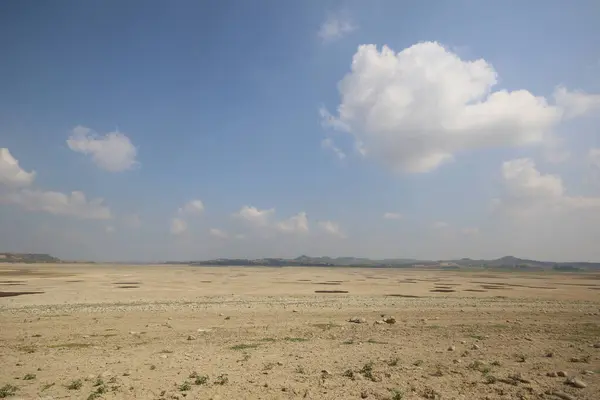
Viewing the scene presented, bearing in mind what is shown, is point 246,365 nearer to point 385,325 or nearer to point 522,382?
point 522,382

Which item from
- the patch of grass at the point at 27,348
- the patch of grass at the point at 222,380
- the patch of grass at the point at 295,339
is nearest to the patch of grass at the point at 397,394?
the patch of grass at the point at 222,380

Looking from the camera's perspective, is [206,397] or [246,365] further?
[246,365]

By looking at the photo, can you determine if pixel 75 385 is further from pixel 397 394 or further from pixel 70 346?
pixel 397 394

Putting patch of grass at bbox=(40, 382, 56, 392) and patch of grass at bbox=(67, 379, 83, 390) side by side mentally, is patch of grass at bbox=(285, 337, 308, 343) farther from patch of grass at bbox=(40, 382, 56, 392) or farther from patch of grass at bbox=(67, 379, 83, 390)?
patch of grass at bbox=(40, 382, 56, 392)

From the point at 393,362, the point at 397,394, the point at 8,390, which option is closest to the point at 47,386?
the point at 8,390

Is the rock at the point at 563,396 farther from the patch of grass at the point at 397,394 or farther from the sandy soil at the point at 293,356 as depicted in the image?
the patch of grass at the point at 397,394

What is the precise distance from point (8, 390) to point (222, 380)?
6.48 m

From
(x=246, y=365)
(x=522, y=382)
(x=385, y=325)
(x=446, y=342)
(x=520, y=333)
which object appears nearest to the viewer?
(x=522, y=382)

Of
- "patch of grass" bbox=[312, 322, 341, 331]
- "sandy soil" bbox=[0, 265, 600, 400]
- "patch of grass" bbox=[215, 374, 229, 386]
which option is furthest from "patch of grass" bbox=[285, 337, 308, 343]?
"patch of grass" bbox=[215, 374, 229, 386]

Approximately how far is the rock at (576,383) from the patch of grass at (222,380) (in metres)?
11.4

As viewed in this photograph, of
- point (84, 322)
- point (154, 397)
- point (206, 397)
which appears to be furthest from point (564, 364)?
point (84, 322)

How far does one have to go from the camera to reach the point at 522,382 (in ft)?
39.6

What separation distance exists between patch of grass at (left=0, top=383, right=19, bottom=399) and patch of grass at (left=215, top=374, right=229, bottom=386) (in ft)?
19.8

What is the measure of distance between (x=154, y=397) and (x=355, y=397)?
19.7 feet
